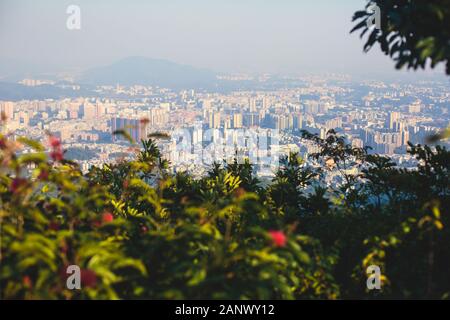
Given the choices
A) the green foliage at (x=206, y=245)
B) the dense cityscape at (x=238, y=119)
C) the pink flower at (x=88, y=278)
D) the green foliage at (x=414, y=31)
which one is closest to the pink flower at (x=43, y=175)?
the green foliage at (x=206, y=245)

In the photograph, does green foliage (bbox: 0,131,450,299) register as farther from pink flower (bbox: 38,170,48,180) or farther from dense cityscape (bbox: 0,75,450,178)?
dense cityscape (bbox: 0,75,450,178)

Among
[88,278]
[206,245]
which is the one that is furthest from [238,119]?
[88,278]

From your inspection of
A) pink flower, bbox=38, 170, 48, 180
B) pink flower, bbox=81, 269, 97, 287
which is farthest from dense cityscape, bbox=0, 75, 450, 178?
pink flower, bbox=81, 269, 97, 287

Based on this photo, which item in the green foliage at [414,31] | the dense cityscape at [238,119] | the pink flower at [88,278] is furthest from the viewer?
the dense cityscape at [238,119]

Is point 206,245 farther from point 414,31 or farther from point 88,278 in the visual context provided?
point 414,31

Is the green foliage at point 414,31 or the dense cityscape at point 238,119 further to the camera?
the dense cityscape at point 238,119

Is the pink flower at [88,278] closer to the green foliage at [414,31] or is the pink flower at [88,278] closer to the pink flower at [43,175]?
the pink flower at [43,175]

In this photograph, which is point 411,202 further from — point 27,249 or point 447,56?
point 27,249

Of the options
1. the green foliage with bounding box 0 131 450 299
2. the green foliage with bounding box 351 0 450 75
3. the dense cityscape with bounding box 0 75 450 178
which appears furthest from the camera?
the dense cityscape with bounding box 0 75 450 178

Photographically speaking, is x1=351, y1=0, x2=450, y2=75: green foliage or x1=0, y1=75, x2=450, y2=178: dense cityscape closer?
x1=351, y1=0, x2=450, y2=75: green foliage

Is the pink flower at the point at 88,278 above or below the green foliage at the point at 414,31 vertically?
below
